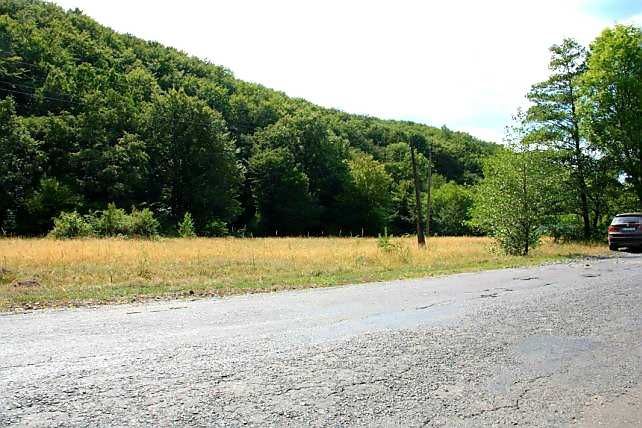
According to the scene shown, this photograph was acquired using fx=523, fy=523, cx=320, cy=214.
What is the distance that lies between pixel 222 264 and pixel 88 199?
37660mm

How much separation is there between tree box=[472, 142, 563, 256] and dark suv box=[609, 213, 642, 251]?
3.36m

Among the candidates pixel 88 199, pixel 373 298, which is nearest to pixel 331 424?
pixel 373 298

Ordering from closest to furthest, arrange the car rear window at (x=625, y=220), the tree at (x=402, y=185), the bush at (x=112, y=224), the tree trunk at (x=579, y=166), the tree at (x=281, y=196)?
the car rear window at (x=625, y=220) → the tree trunk at (x=579, y=166) → the bush at (x=112, y=224) → the tree at (x=281, y=196) → the tree at (x=402, y=185)

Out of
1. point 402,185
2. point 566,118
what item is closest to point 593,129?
point 566,118

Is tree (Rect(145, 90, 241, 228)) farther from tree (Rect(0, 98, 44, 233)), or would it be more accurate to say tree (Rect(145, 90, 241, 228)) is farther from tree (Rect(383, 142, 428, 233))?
tree (Rect(383, 142, 428, 233))

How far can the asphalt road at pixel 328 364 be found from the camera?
418 cm

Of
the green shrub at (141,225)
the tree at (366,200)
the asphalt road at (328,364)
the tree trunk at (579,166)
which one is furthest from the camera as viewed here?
the tree at (366,200)

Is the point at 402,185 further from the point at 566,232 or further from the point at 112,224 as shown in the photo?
the point at 112,224

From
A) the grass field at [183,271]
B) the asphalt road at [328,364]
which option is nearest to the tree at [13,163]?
the grass field at [183,271]

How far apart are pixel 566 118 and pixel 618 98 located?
3153 millimetres

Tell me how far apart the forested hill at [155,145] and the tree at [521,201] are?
19201 millimetres

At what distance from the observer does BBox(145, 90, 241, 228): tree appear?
60875 millimetres

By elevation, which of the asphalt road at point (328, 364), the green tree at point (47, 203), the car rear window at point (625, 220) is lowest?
the asphalt road at point (328, 364)

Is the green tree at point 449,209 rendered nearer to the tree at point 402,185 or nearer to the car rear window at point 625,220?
the tree at point 402,185
